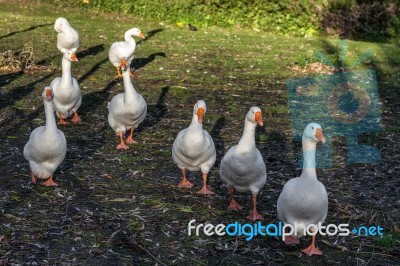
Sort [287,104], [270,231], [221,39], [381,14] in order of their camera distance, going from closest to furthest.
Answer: [270,231]
[287,104]
[221,39]
[381,14]

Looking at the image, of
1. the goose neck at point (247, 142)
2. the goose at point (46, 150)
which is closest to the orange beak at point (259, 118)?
the goose neck at point (247, 142)

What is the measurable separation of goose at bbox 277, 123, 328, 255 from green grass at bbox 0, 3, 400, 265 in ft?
1.09

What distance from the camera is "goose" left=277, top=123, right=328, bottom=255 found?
5715 mm

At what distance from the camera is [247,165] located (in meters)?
6.48

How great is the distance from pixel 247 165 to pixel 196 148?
82 cm

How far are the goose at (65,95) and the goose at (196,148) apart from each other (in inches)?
104

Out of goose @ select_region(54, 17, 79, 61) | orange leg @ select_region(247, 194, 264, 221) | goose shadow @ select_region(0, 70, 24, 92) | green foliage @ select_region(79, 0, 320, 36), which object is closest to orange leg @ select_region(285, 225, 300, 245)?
orange leg @ select_region(247, 194, 264, 221)

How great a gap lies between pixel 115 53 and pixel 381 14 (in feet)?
28.8

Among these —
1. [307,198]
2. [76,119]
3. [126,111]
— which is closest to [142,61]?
[76,119]

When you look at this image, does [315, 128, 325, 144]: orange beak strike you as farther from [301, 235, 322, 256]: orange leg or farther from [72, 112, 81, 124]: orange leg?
[72, 112, 81, 124]: orange leg

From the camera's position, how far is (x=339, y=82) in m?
12.4

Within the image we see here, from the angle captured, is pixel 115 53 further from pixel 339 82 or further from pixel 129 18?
Result: pixel 129 18

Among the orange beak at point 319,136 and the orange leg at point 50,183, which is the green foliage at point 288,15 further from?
the orange beak at point 319,136

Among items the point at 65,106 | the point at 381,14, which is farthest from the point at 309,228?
the point at 381,14
